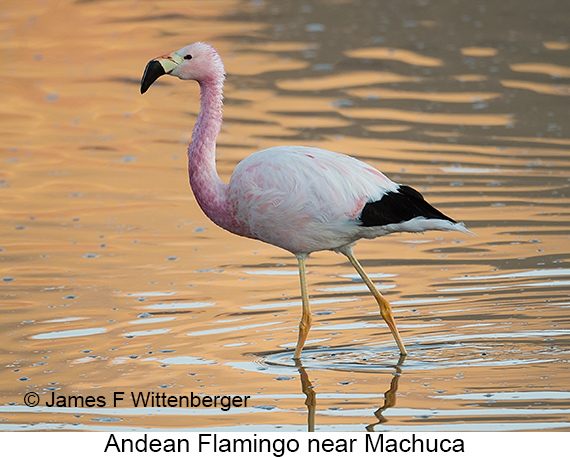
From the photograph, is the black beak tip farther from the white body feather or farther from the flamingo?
the white body feather

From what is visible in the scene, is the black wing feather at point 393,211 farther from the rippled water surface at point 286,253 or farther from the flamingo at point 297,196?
the rippled water surface at point 286,253

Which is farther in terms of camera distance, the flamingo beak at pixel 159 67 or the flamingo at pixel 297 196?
the flamingo beak at pixel 159 67

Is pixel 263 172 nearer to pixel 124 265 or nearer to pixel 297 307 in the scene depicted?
pixel 297 307

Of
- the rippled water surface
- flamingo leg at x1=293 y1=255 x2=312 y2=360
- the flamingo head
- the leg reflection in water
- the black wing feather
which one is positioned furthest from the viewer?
the flamingo head

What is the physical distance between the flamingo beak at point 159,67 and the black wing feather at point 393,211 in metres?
1.51

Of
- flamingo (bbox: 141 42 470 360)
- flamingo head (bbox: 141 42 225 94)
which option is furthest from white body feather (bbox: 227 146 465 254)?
flamingo head (bbox: 141 42 225 94)

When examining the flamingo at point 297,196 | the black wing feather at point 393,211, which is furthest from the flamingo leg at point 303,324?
the black wing feather at point 393,211

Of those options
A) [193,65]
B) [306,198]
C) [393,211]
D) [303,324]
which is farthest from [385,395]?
[193,65]

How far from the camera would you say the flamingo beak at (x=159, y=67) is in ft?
→ 22.7

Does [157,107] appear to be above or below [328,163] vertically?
below

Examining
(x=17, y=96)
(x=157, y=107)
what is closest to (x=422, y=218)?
(x=157, y=107)

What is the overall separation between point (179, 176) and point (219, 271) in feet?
8.87

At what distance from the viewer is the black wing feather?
6.61 meters

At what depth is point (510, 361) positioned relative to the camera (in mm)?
6559
